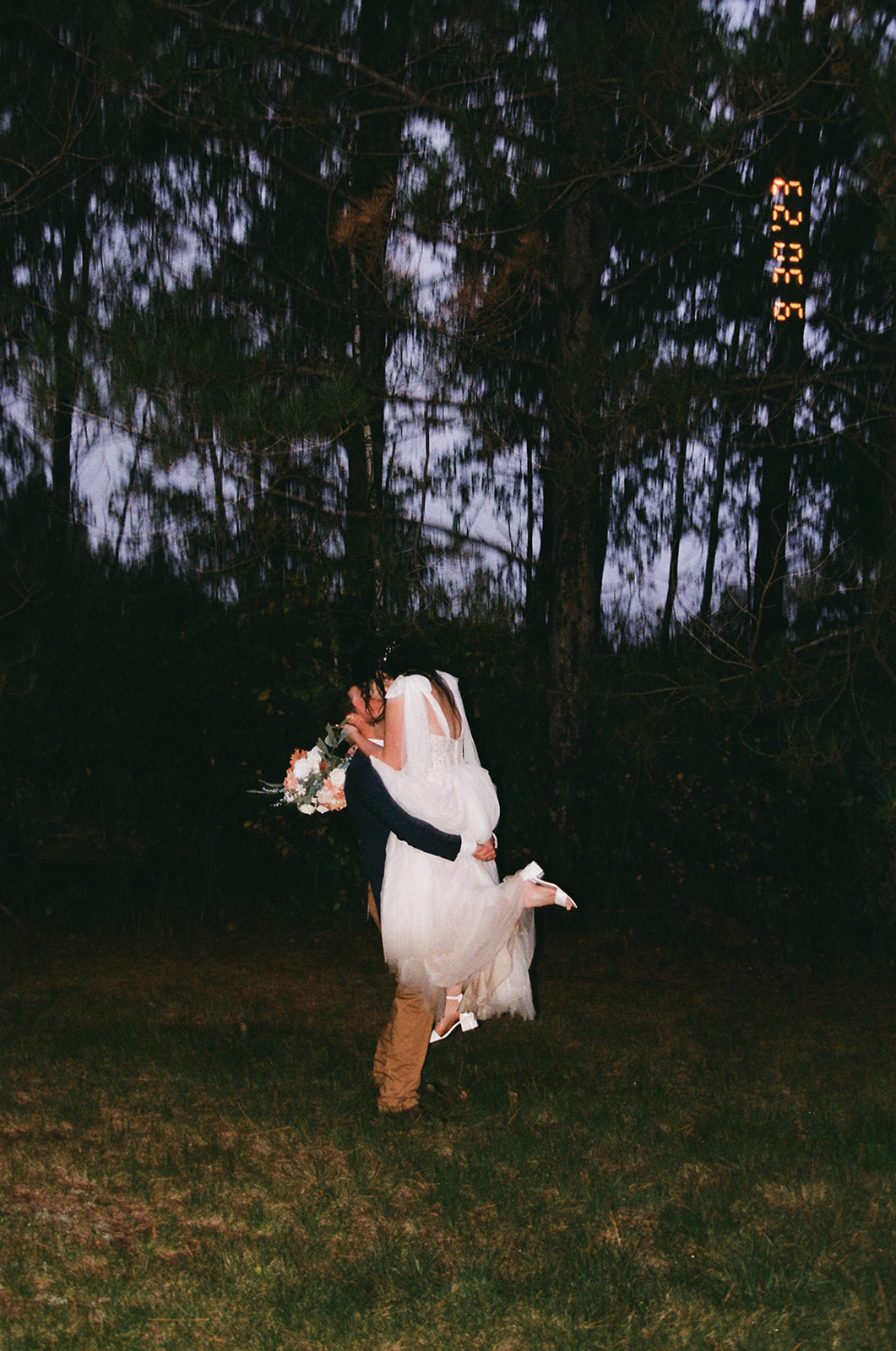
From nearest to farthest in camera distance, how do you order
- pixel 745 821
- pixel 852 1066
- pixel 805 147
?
pixel 852 1066, pixel 745 821, pixel 805 147

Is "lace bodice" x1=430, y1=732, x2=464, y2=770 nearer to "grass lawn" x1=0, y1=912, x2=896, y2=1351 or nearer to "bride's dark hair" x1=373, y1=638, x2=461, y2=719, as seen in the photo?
"bride's dark hair" x1=373, y1=638, x2=461, y2=719

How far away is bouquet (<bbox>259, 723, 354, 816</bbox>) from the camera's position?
488 centimetres

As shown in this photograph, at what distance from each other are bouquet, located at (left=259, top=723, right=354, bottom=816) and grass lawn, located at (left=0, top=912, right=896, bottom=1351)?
123 cm

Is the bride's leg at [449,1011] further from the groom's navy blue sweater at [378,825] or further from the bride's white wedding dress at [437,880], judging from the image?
the groom's navy blue sweater at [378,825]

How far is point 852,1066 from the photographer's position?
223 inches

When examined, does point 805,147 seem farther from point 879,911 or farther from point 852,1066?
point 852,1066

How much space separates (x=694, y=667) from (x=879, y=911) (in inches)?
97.4

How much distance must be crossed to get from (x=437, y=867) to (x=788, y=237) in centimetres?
633

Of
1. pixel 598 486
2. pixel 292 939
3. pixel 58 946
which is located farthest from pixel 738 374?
pixel 58 946

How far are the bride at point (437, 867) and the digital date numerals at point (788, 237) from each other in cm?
555

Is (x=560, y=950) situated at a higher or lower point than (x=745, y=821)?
lower

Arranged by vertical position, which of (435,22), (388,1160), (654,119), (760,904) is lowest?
(388,1160)

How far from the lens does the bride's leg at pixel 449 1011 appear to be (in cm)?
468

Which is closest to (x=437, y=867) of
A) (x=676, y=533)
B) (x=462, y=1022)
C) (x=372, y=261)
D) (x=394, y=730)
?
(x=394, y=730)
